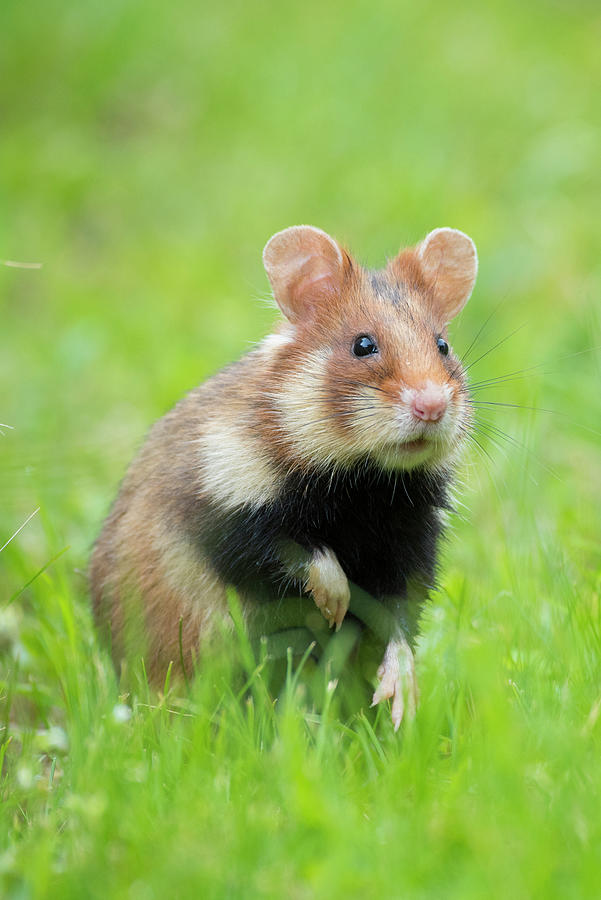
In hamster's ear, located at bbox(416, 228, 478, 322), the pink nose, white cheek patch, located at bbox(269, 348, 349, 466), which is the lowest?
white cheek patch, located at bbox(269, 348, 349, 466)

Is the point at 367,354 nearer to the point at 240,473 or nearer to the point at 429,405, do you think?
the point at 429,405

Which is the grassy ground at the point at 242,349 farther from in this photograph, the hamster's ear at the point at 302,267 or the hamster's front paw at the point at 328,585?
the hamster's ear at the point at 302,267

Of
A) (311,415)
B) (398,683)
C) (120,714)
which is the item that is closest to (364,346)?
(311,415)

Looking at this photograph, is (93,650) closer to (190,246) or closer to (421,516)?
(421,516)

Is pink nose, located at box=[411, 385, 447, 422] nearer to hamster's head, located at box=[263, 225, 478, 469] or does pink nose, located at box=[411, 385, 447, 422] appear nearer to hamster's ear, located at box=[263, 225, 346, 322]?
hamster's head, located at box=[263, 225, 478, 469]

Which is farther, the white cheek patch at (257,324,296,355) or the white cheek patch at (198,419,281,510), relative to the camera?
the white cheek patch at (257,324,296,355)

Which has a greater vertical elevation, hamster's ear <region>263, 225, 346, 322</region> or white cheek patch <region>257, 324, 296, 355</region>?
hamster's ear <region>263, 225, 346, 322</region>

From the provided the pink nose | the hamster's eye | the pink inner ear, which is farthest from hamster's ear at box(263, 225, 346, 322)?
the pink nose
